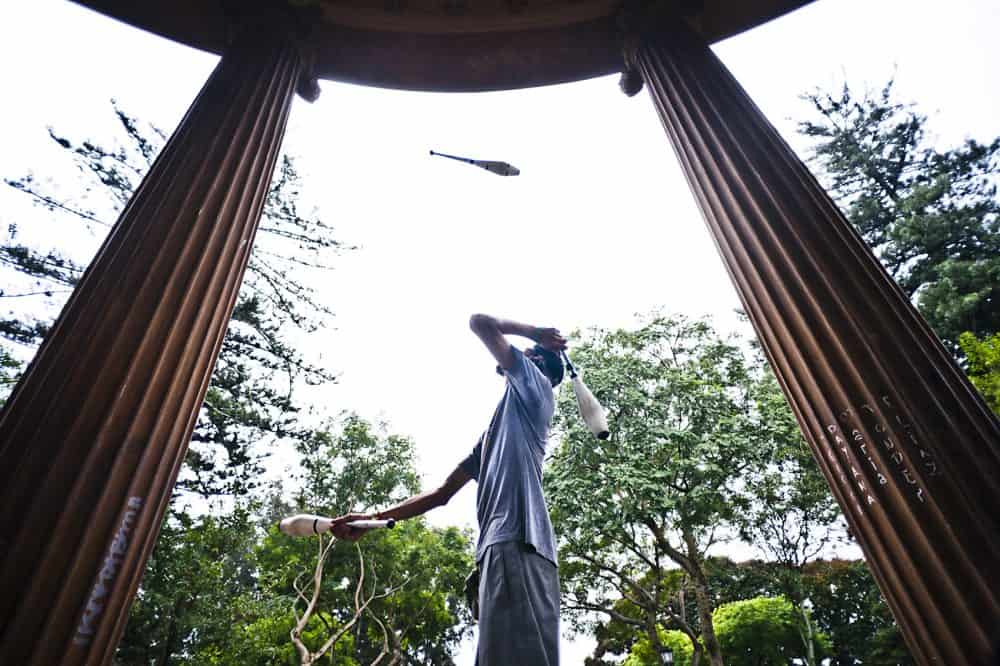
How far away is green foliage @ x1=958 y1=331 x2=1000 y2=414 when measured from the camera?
8.38 meters

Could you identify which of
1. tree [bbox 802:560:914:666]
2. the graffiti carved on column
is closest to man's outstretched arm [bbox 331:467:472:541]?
the graffiti carved on column

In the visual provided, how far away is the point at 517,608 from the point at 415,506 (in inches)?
36.4

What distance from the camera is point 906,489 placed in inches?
62.3

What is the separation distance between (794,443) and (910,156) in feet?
36.1

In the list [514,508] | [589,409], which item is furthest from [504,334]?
[514,508]

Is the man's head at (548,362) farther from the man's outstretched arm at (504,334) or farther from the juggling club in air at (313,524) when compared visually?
the juggling club in air at (313,524)

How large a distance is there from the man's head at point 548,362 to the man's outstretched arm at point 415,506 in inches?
24.1

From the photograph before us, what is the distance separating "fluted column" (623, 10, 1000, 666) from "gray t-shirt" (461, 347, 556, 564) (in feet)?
3.40

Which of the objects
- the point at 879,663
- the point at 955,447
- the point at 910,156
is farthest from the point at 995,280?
the point at 955,447

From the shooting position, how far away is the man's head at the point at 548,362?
96.7 inches

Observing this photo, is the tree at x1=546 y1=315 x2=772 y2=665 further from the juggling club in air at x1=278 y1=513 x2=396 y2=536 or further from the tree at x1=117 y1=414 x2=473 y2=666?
the juggling club in air at x1=278 y1=513 x2=396 y2=536

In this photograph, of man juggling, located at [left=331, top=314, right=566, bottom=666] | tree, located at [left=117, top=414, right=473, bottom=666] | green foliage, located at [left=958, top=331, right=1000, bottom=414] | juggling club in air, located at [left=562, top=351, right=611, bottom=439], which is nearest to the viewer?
man juggling, located at [left=331, top=314, right=566, bottom=666]

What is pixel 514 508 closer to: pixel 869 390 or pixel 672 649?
pixel 869 390

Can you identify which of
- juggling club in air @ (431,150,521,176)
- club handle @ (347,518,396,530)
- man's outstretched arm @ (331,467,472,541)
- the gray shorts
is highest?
juggling club in air @ (431,150,521,176)
